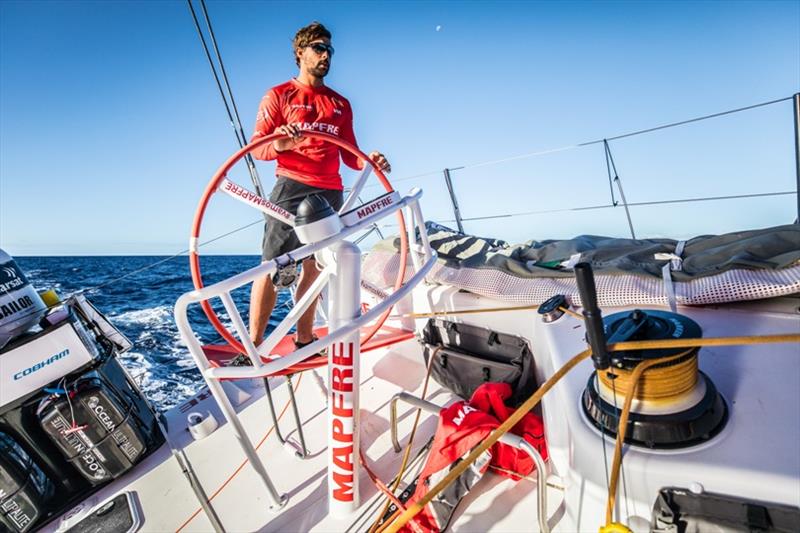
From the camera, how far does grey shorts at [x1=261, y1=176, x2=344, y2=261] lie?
190 centimetres

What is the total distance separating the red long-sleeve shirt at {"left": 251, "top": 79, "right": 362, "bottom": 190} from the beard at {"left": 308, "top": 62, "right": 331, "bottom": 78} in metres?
0.07

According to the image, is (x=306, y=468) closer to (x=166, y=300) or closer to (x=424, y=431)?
(x=424, y=431)

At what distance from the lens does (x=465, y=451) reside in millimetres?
1268

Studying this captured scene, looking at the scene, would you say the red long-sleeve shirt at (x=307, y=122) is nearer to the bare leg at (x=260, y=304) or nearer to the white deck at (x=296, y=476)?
the bare leg at (x=260, y=304)

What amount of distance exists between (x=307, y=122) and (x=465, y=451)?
1.62 m

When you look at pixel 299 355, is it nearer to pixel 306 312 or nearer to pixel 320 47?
pixel 306 312

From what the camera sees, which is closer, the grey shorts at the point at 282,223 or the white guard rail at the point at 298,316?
the white guard rail at the point at 298,316

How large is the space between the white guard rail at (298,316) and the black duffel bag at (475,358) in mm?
644

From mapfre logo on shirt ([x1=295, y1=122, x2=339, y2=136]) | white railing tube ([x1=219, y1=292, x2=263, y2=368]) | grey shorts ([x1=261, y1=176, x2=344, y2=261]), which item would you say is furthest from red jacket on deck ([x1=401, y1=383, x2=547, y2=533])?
mapfre logo on shirt ([x1=295, y1=122, x2=339, y2=136])

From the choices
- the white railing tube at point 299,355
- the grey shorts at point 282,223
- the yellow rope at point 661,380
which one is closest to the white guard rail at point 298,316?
the white railing tube at point 299,355

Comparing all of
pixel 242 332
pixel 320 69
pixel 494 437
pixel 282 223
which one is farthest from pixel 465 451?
pixel 320 69

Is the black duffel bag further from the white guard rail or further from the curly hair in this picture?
the curly hair

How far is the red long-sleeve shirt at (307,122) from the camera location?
1888 millimetres

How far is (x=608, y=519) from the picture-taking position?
2.24 ft
